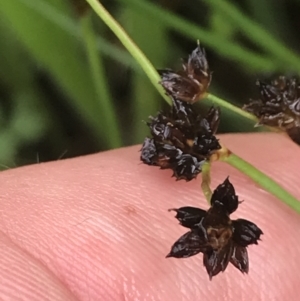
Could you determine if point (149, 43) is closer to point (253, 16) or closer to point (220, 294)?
point (253, 16)

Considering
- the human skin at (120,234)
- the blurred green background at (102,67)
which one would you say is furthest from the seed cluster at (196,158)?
the blurred green background at (102,67)

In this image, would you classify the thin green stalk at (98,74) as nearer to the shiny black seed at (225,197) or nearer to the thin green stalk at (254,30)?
the thin green stalk at (254,30)

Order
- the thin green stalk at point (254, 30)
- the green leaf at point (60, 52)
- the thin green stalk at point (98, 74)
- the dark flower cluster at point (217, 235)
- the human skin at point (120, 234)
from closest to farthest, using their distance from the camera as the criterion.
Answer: the dark flower cluster at point (217, 235) < the human skin at point (120, 234) < the thin green stalk at point (98, 74) < the thin green stalk at point (254, 30) < the green leaf at point (60, 52)

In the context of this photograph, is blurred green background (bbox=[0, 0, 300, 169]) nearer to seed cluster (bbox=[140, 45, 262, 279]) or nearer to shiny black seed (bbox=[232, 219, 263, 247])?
seed cluster (bbox=[140, 45, 262, 279])

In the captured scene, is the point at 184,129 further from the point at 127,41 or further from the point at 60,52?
the point at 60,52

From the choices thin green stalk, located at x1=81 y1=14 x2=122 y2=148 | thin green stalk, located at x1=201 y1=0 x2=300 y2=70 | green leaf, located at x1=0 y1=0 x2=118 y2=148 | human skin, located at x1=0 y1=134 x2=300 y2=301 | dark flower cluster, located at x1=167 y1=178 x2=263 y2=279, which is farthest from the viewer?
green leaf, located at x1=0 y1=0 x2=118 y2=148

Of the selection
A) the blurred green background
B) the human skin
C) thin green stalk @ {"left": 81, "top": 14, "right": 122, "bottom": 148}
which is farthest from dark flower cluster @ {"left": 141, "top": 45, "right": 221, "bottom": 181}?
the blurred green background
